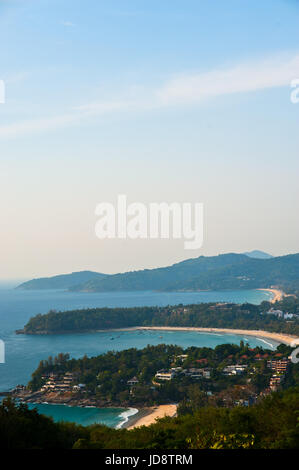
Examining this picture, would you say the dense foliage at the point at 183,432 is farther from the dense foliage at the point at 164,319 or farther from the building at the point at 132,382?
the dense foliage at the point at 164,319

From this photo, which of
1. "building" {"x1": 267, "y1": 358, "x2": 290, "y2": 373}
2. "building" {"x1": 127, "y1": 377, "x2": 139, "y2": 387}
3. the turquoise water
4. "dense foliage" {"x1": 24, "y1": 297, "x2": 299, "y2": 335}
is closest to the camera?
the turquoise water

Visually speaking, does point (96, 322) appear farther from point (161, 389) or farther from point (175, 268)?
point (175, 268)

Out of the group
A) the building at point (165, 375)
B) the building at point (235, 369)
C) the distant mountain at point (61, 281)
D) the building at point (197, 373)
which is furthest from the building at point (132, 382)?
the distant mountain at point (61, 281)

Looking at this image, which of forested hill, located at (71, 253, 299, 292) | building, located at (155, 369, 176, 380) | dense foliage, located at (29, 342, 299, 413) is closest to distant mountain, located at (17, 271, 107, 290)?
forested hill, located at (71, 253, 299, 292)

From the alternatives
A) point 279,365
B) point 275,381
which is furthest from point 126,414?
point 279,365

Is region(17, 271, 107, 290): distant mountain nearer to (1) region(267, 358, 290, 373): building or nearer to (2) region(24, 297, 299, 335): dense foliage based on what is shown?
(2) region(24, 297, 299, 335): dense foliage
